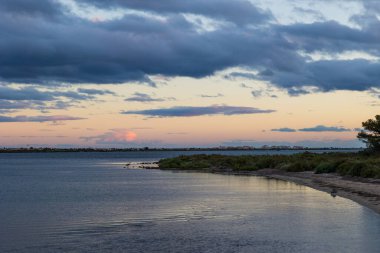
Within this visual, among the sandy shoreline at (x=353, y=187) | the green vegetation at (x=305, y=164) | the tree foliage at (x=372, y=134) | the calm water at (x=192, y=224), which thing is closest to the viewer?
the calm water at (x=192, y=224)

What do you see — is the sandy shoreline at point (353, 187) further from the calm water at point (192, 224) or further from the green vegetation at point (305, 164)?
the green vegetation at point (305, 164)

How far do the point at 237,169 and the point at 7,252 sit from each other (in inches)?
2848

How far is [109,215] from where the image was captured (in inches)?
1291

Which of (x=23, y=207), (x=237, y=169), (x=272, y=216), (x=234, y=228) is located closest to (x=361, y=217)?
(x=272, y=216)

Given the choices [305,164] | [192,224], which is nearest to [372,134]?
[305,164]

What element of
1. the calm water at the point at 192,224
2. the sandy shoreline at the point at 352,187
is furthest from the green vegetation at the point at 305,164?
the calm water at the point at 192,224

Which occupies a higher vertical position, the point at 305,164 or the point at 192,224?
the point at 305,164

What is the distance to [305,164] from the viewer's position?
75000 millimetres

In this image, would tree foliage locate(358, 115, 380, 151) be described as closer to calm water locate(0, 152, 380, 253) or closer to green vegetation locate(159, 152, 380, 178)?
green vegetation locate(159, 152, 380, 178)

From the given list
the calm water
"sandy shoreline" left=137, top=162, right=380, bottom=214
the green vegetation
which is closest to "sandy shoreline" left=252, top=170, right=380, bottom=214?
"sandy shoreline" left=137, top=162, right=380, bottom=214

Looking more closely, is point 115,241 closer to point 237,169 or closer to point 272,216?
point 272,216

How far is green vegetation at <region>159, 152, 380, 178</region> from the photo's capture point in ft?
178

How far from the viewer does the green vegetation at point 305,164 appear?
54222mm

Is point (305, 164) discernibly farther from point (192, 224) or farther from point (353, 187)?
point (192, 224)
